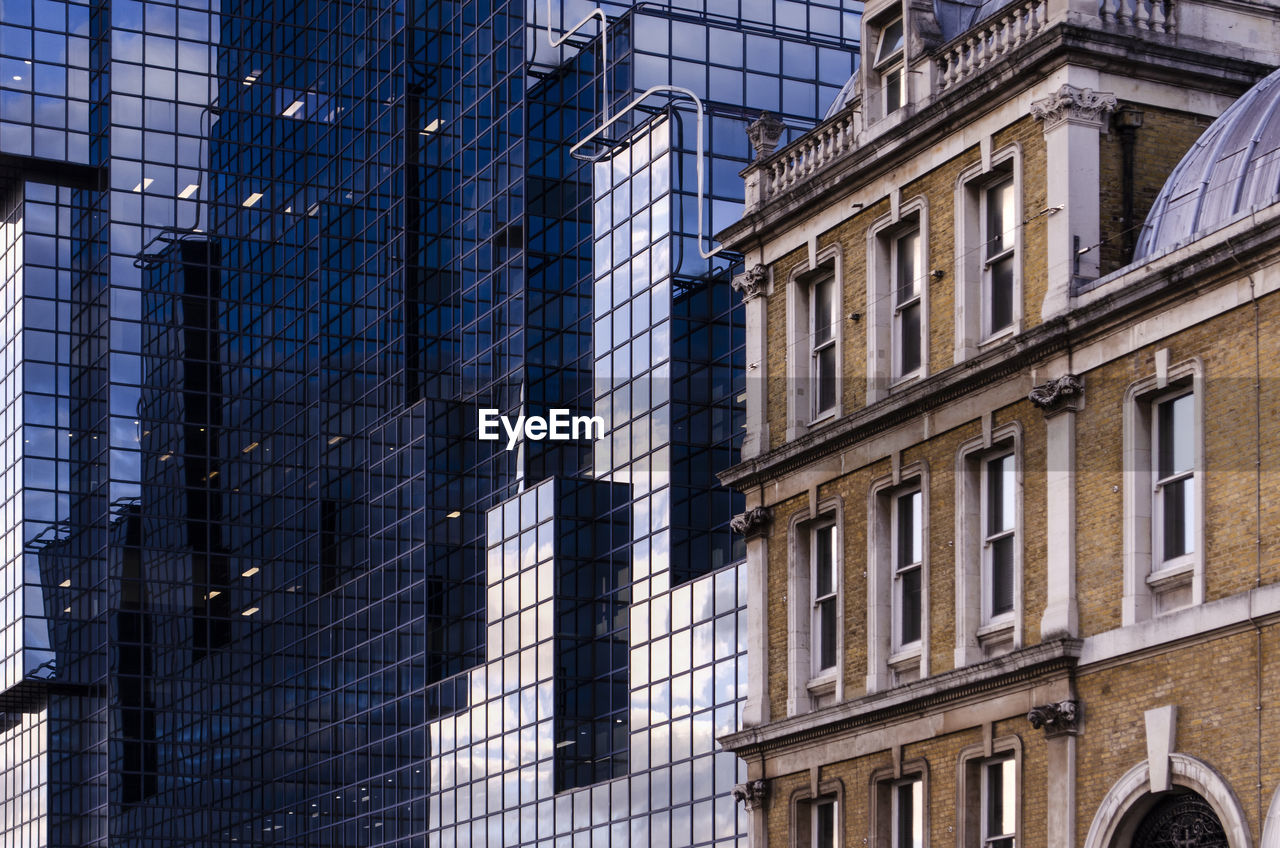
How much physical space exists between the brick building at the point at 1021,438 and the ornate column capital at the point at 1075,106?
0.16ft

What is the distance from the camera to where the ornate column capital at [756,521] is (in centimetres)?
4356

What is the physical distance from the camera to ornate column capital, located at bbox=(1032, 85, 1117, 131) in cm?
3650

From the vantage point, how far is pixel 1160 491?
111 ft

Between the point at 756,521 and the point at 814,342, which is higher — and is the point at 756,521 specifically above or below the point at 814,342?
below

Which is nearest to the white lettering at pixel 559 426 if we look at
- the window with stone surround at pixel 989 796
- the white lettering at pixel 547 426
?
the white lettering at pixel 547 426

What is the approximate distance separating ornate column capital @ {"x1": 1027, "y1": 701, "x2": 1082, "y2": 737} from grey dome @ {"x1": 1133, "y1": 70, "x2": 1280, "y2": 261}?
254 inches

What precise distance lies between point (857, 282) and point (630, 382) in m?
49.8

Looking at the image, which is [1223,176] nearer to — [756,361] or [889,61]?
[889,61]

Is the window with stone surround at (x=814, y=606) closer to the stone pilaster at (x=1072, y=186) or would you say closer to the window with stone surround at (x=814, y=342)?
the window with stone surround at (x=814, y=342)

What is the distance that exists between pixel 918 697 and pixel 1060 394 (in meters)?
5.51

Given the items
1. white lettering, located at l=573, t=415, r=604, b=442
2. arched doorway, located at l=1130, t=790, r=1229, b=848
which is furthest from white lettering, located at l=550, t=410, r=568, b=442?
arched doorway, located at l=1130, t=790, r=1229, b=848

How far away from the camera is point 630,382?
91438mm

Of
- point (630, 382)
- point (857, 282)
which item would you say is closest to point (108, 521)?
point (630, 382)

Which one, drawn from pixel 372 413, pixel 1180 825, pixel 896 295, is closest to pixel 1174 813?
pixel 1180 825
